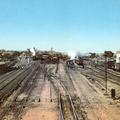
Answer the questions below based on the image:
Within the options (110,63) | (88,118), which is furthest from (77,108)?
(110,63)

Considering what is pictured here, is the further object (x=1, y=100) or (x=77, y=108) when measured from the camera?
(x=1, y=100)

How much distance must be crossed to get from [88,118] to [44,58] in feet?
393

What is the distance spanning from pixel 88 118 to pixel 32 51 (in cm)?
17290

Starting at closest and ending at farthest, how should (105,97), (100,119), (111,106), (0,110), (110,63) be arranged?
1. (100,119)
2. (0,110)
3. (111,106)
4. (105,97)
5. (110,63)

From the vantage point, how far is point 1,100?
3064cm

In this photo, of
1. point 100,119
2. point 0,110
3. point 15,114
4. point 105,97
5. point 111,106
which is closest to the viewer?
point 100,119

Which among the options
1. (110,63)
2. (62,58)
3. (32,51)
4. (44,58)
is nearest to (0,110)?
(110,63)

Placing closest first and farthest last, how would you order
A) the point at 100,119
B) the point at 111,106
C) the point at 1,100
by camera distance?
the point at 100,119
the point at 111,106
the point at 1,100

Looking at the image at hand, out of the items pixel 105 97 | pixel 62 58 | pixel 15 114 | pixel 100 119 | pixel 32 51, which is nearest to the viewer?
pixel 100 119

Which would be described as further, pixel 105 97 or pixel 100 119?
pixel 105 97

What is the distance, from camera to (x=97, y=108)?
1028 inches

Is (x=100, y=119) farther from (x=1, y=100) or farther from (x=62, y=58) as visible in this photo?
(x=62, y=58)

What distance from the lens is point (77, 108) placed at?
2603 cm

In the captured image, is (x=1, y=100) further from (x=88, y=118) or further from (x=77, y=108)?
(x=88, y=118)
